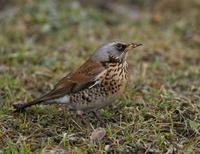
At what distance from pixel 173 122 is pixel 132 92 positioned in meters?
1.33

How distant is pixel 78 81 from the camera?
6.74 metres

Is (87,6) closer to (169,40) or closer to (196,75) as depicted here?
(169,40)

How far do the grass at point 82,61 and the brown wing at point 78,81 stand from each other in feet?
0.94

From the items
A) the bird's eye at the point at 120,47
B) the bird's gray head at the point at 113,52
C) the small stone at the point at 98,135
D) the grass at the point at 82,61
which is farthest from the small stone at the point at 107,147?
the bird's eye at the point at 120,47

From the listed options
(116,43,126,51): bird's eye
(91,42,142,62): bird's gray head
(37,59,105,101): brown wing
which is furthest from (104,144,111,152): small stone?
(116,43,126,51): bird's eye

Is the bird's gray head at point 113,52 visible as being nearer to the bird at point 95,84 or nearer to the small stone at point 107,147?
the bird at point 95,84

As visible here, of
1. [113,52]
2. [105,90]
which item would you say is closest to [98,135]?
[105,90]

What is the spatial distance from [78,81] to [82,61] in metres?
2.55

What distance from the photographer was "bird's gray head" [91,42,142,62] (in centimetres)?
675

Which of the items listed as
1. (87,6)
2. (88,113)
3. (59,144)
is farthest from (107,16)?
(59,144)

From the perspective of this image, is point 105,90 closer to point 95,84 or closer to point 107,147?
point 95,84

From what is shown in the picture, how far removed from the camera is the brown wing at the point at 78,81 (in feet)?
21.8

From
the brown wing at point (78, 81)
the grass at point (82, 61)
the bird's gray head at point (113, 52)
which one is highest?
the bird's gray head at point (113, 52)

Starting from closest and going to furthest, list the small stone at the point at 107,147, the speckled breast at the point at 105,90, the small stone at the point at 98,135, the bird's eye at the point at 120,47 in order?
the small stone at the point at 107,147 < the small stone at the point at 98,135 < the speckled breast at the point at 105,90 < the bird's eye at the point at 120,47
